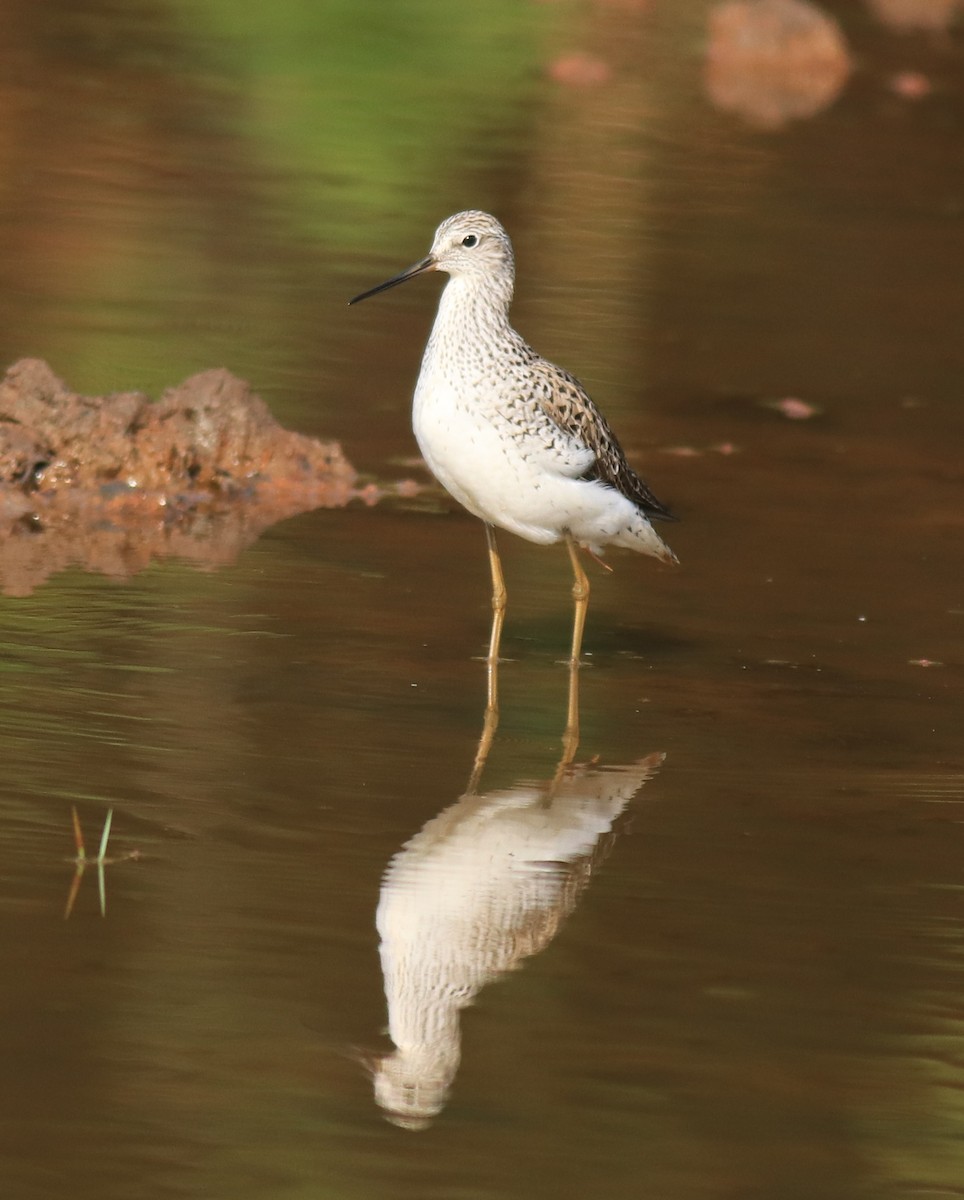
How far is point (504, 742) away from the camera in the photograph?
20.7 ft

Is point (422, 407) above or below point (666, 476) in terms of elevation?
above

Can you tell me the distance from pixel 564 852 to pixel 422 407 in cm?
196

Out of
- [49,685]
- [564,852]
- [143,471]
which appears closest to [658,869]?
[564,852]

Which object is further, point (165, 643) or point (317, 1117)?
point (165, 643)

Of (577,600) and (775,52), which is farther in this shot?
(775,52)

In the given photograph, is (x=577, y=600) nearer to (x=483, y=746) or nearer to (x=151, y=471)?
(x=483, y=746)

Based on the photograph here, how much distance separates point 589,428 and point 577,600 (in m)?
0.53

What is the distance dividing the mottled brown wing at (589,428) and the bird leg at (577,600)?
0.23 metres

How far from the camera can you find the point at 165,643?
22.5 ft

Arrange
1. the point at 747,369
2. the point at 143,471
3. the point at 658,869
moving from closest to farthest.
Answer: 1. the point at 658,869
2. the point at 143,471
3. the point at 747,369

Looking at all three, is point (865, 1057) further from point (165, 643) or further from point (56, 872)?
point (165, 643)

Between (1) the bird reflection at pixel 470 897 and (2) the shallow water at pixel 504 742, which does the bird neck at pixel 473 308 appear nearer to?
(2) the shallow water at pixel 504 742

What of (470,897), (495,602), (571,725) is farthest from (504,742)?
(470,897)

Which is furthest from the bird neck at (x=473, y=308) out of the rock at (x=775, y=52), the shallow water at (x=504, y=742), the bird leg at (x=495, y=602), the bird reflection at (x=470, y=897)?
the rock at (x=775, y=52)
